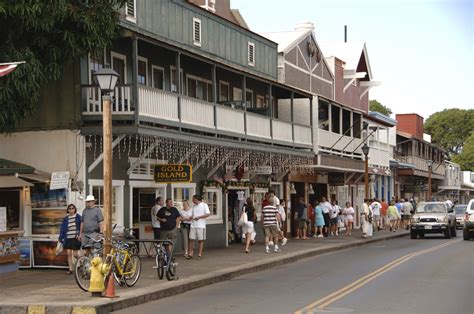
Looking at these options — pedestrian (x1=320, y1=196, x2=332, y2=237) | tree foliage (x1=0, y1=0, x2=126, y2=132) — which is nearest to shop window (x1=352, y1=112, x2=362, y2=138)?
pedestrian (x1=320, y1=196, x2=332, y2=237)

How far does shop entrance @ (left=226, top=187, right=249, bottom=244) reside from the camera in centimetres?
3000

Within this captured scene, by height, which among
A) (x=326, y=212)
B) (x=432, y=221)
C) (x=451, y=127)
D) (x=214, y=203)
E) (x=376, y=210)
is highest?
(x=451, y=127)

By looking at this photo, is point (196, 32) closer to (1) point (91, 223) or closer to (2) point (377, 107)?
(1) point (91, 223)

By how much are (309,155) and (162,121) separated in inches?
500

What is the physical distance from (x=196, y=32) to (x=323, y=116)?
41.0 feet

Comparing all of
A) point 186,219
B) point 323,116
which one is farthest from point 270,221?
point 323,116

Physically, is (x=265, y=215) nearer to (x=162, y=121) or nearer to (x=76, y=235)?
(x=162, y=121)

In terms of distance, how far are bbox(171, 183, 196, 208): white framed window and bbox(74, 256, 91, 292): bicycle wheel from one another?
33.1 feet

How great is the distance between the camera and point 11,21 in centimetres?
1689

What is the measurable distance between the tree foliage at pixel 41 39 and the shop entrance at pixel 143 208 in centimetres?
597

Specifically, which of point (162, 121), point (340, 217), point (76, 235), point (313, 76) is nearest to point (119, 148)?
point (162, 121)

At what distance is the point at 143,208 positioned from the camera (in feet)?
78.3

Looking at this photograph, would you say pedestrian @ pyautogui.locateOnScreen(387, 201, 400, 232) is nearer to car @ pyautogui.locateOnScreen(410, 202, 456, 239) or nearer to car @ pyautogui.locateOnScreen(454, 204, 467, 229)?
car @ pyautogui.locateOnScreen(410, 202, 456, 239)

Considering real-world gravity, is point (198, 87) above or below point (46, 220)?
above
